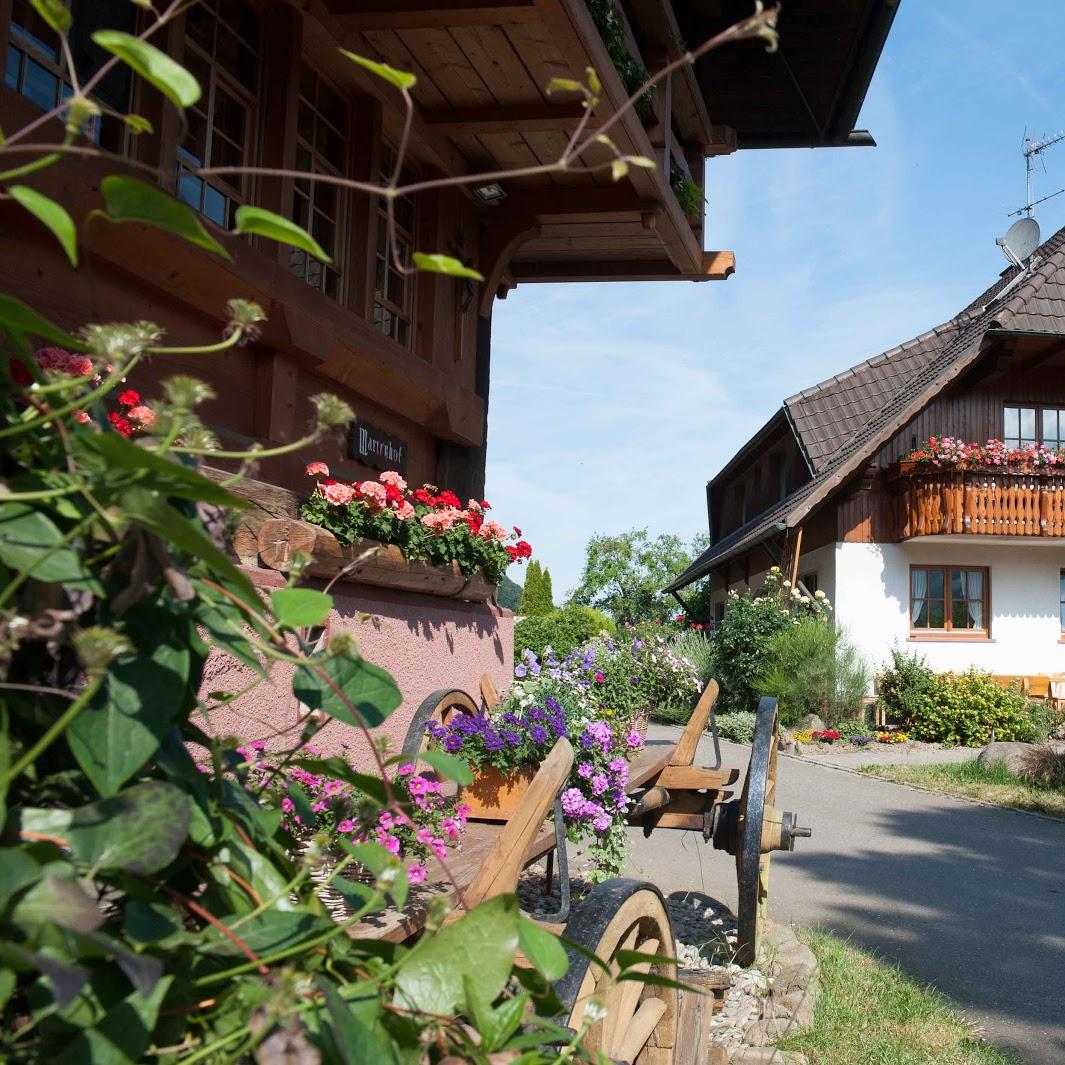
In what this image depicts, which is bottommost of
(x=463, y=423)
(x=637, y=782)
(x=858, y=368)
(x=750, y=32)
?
(x=637, y=782)

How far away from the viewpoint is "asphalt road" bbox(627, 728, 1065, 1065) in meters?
4.66

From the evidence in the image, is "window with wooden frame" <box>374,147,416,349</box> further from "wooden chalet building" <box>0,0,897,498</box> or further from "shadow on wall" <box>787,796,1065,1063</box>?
"shadow on wall" <box>787,796,1065,1063</box>

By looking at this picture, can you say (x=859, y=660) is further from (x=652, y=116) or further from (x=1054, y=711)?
(x=652, y=116)

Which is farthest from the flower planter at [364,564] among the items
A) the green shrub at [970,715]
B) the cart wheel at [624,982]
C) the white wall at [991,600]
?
the white wall at [991,600]

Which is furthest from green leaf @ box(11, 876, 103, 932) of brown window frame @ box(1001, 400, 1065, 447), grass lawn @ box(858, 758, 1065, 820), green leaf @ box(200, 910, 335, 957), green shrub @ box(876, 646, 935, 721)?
brown window frame @ box(1001, 400, 1065, 447)

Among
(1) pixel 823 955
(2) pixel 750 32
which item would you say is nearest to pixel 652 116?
(1) pixel 823 955

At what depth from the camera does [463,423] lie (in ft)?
22.9

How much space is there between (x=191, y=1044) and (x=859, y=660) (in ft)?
59.6

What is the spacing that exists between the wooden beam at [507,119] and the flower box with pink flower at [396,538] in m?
1.88

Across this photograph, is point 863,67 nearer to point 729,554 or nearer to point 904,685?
point 904,685

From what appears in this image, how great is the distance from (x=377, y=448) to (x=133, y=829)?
5.52 metres

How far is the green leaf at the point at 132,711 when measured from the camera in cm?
52

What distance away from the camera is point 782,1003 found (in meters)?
3.91

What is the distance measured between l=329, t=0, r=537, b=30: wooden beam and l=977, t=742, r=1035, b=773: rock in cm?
1051
